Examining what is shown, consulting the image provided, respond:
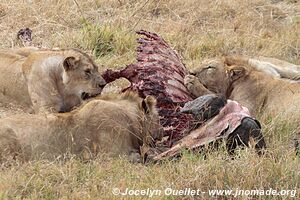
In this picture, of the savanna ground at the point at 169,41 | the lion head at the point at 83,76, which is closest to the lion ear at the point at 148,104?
the savanna ground at the point at 169,41

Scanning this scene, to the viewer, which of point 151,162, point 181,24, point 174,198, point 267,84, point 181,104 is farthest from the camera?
point 181,24

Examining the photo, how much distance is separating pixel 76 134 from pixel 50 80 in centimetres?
124

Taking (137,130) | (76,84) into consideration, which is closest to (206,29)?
(76,84)

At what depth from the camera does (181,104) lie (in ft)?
20.5

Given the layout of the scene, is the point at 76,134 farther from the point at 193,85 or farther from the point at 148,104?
the point at 193,85

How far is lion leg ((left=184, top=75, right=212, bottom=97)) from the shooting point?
6.65 m

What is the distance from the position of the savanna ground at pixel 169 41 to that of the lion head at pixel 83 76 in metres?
0.64

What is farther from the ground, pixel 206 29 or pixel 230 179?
pixel 230 179

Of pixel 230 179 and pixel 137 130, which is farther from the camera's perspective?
pixel 137 130

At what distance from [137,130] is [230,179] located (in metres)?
1.17

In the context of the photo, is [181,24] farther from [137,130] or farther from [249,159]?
[249,159]

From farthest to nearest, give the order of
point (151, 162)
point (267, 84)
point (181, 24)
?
point (181, 24), point (267, 84), point (151, 162)

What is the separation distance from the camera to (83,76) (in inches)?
256

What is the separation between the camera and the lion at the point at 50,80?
21.3ft
